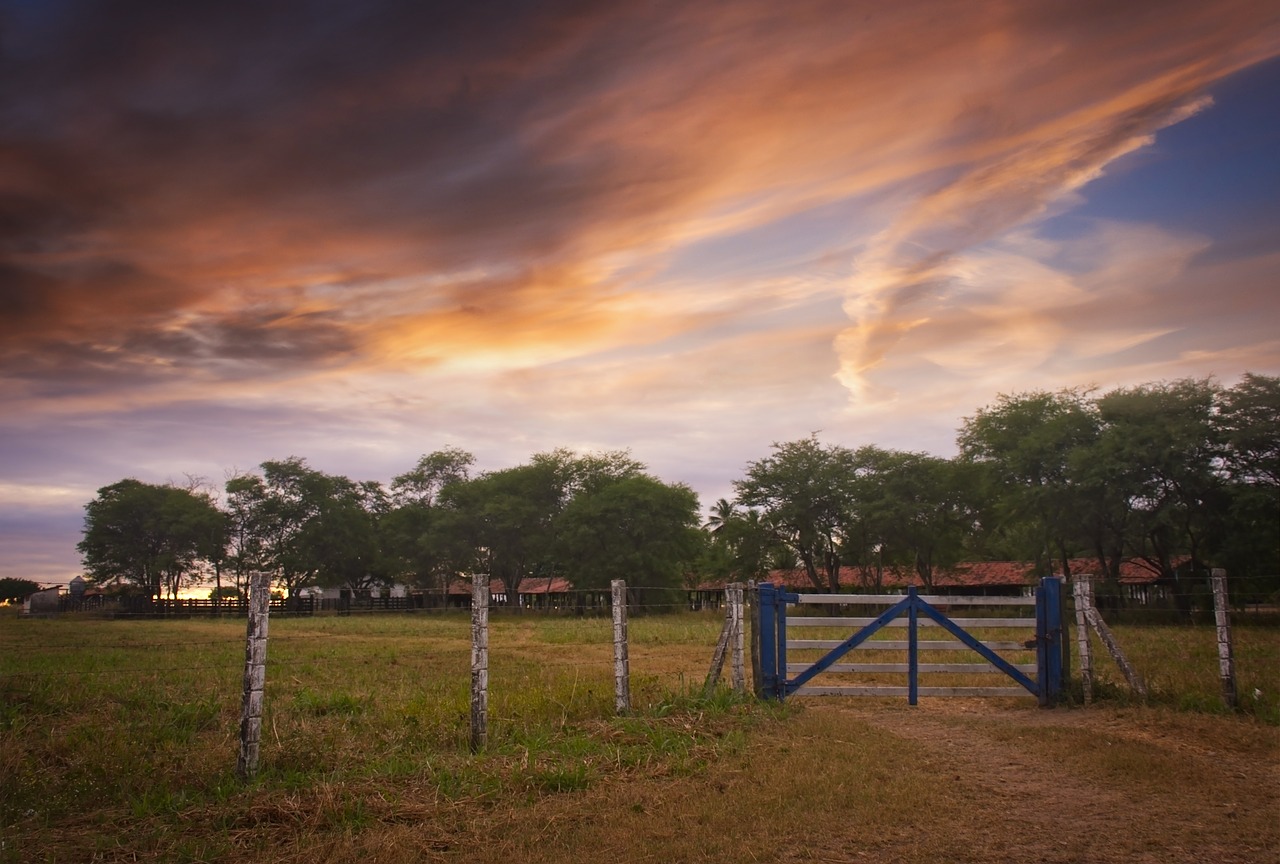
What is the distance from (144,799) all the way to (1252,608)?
43.8 meters

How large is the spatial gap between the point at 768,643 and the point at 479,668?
5.10 m

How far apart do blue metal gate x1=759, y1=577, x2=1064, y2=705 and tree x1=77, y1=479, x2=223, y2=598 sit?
8017 cm

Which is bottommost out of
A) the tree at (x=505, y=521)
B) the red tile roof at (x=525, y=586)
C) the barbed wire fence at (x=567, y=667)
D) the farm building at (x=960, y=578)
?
the red tile roof at (x=525, y=586)

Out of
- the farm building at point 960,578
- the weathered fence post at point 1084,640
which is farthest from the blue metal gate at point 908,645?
the farm building at point 960,578

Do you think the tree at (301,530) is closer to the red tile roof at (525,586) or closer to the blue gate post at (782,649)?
the red tile roof at (525,586)

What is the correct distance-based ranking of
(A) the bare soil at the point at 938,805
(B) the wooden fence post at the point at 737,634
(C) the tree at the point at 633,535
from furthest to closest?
1. (C) the tree at the point at 633,535
2. (B) the wooden fence post at the point at 737,634
3. (A) the bare soil at the point at 938,805

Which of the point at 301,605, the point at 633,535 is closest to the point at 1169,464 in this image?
the point at 633,535

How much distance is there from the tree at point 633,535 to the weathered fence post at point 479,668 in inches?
2078

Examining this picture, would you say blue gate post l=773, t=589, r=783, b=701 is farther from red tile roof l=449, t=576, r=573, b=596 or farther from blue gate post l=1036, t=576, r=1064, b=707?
red tile roof l=449, t=576, r=573, b=596

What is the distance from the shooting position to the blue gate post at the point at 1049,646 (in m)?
12.9

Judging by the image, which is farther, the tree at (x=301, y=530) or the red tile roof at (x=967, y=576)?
the tree at (x=301, y=530)

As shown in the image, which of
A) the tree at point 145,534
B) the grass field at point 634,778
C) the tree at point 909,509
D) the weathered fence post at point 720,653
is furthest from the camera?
the tree at point 145,534

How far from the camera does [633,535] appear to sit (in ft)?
210

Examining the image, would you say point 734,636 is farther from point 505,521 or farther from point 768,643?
point 505,521
